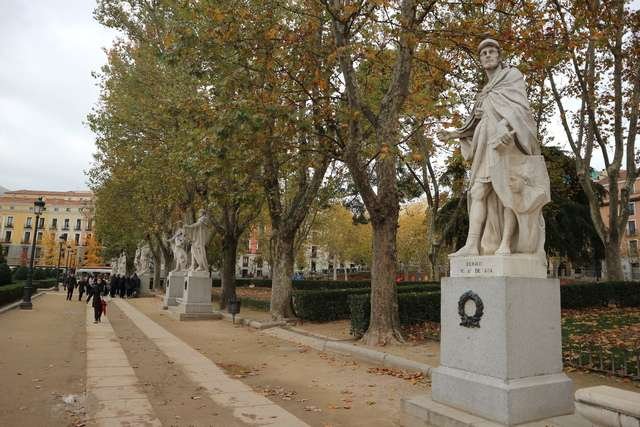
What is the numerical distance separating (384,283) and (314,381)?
10.9 ft

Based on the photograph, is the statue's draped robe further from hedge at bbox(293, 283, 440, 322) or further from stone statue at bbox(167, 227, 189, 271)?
stone statue at bbox(167, 227, 189, 271)

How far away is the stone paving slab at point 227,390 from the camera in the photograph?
5441mm

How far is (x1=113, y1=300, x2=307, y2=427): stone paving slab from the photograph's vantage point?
5441mm

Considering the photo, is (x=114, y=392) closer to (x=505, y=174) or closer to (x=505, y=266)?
(x=505, y=266)

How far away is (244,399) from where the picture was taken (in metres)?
6.32

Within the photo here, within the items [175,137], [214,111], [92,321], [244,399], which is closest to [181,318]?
[92,321]

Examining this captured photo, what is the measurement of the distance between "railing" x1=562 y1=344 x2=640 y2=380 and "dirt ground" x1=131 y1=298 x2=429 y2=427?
2.79 meters

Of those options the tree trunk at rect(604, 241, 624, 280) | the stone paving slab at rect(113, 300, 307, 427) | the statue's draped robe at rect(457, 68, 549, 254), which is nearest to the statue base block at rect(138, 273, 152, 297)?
the stone paving slab at rect(113, 300, 307, 427)

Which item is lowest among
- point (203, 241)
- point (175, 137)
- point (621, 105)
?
point (203, 241)

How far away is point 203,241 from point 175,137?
472 centimetres

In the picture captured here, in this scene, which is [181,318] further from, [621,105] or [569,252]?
[569,252]

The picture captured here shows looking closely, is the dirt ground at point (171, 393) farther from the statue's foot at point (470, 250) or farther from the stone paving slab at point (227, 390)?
the statue's foot at point (470, 250)

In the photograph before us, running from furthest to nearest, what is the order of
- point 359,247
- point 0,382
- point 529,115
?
point 359,247 < point 0,382 < point 529,115

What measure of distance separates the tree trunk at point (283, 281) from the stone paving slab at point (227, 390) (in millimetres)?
4136
